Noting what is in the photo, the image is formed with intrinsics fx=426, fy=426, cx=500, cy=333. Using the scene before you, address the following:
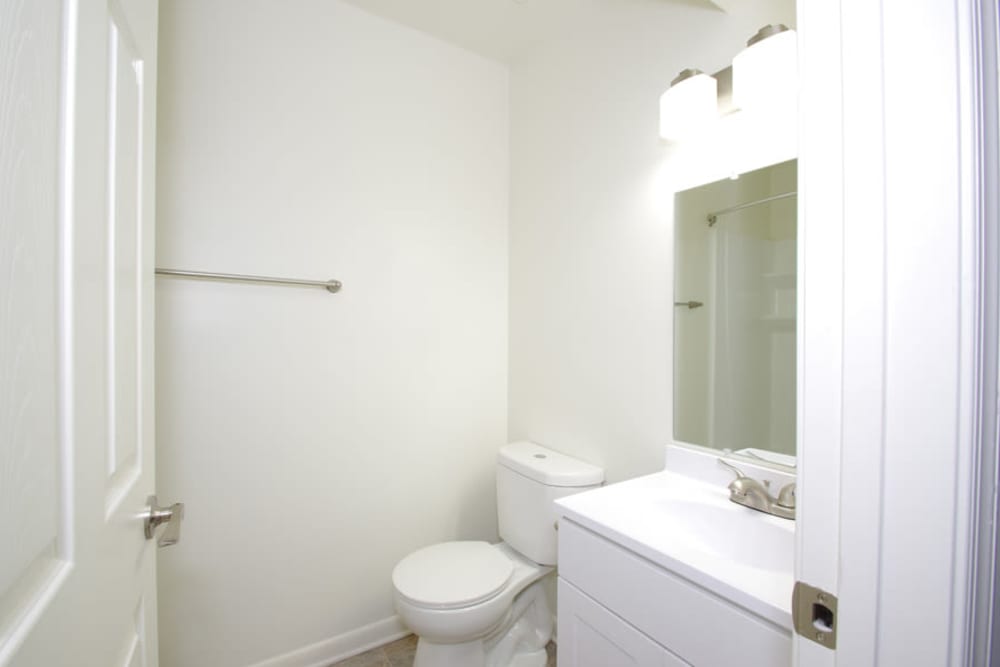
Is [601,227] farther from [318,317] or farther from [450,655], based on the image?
[450,655]

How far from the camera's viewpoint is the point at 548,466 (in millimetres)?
1553

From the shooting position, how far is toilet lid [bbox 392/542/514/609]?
131cm

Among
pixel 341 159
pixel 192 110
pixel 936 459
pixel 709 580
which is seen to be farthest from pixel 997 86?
pixel 192 110

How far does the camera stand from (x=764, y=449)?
1110 mm

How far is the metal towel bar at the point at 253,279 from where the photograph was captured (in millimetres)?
1340

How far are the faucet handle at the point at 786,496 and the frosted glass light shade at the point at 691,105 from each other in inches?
37.8

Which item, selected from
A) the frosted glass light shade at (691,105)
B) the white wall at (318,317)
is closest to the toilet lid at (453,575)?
the white wall at (318,317)

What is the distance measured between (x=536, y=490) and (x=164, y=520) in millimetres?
1092

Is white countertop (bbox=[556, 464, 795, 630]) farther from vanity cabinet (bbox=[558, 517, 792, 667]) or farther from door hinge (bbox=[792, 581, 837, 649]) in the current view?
door hinge (bbox=[792, 581, 837, 649])

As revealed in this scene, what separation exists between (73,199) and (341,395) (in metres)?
1.29

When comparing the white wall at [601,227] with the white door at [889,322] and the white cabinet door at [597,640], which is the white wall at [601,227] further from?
the white door at [889,322]

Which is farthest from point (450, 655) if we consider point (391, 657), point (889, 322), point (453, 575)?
point (889, 322)

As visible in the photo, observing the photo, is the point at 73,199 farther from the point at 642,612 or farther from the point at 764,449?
the point at 764,449

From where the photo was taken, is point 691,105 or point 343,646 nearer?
point 691,105
